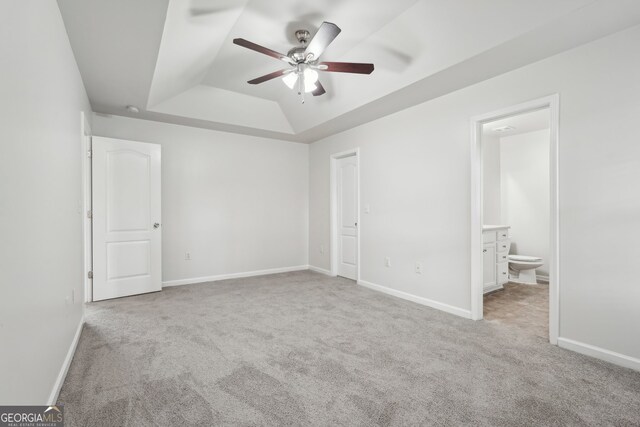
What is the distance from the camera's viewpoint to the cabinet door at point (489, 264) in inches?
163

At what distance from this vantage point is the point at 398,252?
161 inches

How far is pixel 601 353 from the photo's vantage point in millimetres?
2361

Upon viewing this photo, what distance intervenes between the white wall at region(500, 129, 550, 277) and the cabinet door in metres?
1.62

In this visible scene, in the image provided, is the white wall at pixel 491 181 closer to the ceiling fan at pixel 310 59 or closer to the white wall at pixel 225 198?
the white wall at pixel 225 198

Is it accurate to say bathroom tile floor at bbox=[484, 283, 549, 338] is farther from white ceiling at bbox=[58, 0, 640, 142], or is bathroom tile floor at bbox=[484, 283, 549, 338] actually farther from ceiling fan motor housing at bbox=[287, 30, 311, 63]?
ceiling fan motor housing at bbox=[287, 30, 311, 63]

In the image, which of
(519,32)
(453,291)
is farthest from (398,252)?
(519,32)

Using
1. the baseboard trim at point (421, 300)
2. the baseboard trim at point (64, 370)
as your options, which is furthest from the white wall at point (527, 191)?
the baseboard trim at point (64, 370)

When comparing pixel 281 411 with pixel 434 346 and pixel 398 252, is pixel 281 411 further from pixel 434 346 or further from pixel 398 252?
pixel 398 252

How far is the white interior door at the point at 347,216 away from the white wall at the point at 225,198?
0.94m

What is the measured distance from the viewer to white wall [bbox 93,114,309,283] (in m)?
4.66

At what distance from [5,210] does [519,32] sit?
319 centimetres

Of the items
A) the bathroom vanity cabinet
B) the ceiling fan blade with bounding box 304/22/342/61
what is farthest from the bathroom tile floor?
the ceiling fan blade with bounding box 304/22/342/61

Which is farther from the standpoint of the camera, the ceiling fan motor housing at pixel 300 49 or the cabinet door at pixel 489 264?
the cabinet door at pixel 489 264

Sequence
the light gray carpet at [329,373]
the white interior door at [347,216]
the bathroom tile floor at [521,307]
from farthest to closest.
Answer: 1. the white interior door at [347,216]
2. the bathroom tile floor at [521,307]
3. the light gray carpet at [329,373]
